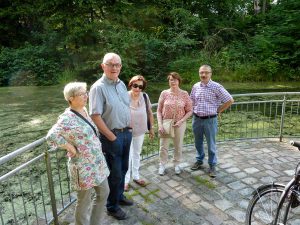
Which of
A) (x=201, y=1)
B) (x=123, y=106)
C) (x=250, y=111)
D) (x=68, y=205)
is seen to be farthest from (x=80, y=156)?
(x=201, y=1)

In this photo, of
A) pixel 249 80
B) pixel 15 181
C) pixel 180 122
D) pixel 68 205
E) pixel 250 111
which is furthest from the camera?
pixel 249 80

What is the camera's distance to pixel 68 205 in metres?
3.74

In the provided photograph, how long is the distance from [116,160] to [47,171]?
0.71 m

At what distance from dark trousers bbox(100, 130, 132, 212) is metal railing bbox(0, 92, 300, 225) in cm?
59

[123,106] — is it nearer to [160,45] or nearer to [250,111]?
[250,111]

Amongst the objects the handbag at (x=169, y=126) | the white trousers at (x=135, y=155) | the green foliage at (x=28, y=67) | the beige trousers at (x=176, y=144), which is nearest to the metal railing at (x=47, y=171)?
the beige trousers at (x=176, y=144)

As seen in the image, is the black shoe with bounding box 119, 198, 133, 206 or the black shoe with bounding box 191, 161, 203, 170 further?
the black shoe with bounding box 191, 161, 203, 170

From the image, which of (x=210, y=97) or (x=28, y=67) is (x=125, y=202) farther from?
(x=28, y=67)

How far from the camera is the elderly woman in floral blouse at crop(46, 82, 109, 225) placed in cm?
256

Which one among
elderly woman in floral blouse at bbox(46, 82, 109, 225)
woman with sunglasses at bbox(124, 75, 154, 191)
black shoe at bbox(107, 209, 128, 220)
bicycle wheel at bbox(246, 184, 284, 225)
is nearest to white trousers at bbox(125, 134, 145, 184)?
woman with sunglasses at bbox(124, 75, 154, 191)

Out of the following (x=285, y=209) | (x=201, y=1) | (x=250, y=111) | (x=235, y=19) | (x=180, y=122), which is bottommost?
(x=250, y=111)

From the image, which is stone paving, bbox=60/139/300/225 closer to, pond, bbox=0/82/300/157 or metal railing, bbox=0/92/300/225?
metal railing, bbox=0/92/300/225

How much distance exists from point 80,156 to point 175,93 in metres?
1.97

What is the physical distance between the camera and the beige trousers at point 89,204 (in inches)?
111
